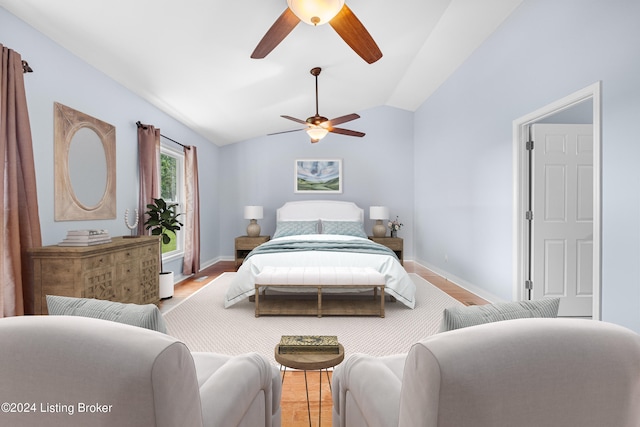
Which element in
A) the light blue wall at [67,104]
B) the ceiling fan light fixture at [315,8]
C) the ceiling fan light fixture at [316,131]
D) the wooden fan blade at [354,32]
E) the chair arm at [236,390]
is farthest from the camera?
the ceiling fan light fixture at [316,131]

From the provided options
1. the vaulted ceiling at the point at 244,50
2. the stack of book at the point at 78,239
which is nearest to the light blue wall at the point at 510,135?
the vaulted ceiling at the point at 244,50

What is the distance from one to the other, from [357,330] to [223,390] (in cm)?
216

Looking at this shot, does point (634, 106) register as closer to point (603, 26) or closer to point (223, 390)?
point (603, 26)

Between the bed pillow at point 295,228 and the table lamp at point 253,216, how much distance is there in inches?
18.7

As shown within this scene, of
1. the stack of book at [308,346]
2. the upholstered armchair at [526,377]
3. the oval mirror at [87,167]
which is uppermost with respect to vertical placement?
the oval mirror at [87,167]

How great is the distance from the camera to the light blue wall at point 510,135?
86.5 inches

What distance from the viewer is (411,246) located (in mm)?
6590

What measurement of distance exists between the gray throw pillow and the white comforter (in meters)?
2.49

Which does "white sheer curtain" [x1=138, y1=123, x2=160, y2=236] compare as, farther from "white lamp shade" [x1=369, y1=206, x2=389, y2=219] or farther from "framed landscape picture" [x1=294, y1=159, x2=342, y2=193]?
"white lamp shade" [x1=369, y1=206, x2=389, y2=219]

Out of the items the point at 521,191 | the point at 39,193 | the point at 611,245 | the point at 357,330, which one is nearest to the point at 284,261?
the point at 357,330

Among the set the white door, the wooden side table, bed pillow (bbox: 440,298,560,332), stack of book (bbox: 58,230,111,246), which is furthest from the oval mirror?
the white door

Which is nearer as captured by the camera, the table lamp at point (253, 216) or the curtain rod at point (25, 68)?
the curtain rod at point (25, 68)

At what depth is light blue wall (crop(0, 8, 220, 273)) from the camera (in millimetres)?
2521

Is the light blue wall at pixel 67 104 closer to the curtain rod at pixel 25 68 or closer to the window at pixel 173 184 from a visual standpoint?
the curtain rod at pixel 25 68
